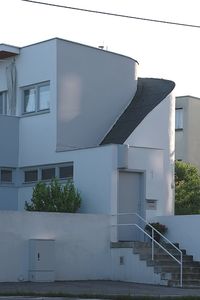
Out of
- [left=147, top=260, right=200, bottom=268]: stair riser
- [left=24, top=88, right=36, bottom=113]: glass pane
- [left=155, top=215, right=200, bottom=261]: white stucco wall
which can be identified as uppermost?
[left=24, top=88, right=36, bottom=113]: glass pane

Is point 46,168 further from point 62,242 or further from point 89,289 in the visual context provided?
point 89,289

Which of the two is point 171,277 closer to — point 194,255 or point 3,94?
point 194,255

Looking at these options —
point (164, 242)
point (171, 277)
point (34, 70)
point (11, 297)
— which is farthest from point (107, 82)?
point (11, 297)

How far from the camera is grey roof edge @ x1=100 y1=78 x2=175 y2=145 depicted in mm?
29828

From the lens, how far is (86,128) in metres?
29.4

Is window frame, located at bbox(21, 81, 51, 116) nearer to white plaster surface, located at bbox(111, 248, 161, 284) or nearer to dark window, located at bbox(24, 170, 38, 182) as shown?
dark window, located at bbox(24, 170, 38, 182)

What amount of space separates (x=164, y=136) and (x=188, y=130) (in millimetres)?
17477

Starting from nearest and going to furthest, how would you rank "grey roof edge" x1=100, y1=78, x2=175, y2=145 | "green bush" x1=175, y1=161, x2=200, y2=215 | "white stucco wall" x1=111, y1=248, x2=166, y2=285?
"white stucco wall" x1=111, y1=248, x2=166, y2=285 < "grey roof edge" x1=100, y1=78, x2=175, y2=145 < "green bush" x1=175, y1=161, x2=200, y2=215

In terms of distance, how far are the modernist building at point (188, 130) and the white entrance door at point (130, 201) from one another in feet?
68.1

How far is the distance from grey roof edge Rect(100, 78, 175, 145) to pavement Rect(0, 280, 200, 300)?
7.01 meters

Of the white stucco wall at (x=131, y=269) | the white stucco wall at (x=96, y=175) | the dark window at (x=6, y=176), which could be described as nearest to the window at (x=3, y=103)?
the dark window at (x=6, y=176)

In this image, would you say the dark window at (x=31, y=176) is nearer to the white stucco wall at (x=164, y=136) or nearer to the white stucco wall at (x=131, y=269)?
the white stucco wall at (x=164, y=136)

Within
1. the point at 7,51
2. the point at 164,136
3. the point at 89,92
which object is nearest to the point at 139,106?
the point at 164,136

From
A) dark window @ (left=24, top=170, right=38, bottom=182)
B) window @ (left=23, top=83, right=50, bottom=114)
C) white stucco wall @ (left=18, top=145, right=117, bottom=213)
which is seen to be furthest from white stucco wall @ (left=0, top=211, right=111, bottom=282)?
window @ (left=23, top=83, right=50, bottom=114)
